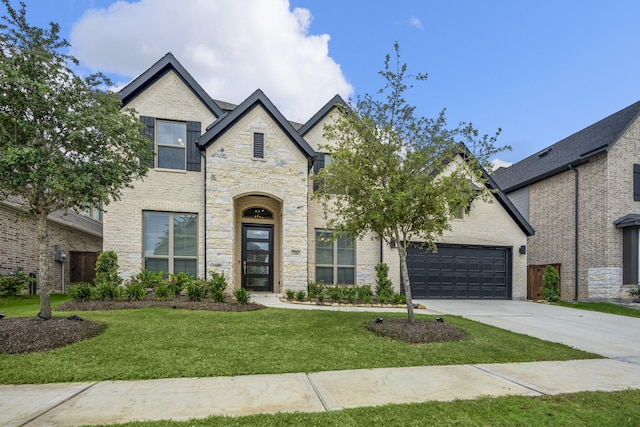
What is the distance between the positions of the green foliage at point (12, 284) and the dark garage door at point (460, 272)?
13.0 m

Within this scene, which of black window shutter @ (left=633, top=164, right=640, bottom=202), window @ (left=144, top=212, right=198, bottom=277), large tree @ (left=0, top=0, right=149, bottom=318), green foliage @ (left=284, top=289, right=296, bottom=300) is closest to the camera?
large tree @ (left=0, top=0, right=149, bottom=318)

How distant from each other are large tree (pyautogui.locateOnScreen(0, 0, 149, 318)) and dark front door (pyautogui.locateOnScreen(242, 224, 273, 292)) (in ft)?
22.1

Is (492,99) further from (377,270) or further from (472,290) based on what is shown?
(377,270)

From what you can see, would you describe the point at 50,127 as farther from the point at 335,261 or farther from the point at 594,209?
the point at 594,209

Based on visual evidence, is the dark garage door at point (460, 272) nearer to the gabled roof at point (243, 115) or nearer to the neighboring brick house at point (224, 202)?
the neighboring brick house at point (224, 202)

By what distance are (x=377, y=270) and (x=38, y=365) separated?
10.2m

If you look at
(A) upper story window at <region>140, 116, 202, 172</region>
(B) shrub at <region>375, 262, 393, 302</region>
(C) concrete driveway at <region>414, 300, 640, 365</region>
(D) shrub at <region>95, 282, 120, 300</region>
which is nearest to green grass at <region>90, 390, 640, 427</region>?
(C) concrete driveway at <region>414, 300, 640, 365</region>

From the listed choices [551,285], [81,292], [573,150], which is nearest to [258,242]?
[81,292]

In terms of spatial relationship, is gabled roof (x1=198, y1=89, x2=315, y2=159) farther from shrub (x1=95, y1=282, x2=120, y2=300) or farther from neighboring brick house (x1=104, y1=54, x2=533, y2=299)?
shrub (x1=95, y1=282, x2=120, y2=300)

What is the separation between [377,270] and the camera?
12867 millimetres

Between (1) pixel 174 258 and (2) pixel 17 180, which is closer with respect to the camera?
(2) pixel 17 180

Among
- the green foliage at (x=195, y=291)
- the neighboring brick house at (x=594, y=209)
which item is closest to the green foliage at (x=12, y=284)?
the green foliage at (x=195, y=291)

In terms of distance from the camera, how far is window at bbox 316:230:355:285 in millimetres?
12867

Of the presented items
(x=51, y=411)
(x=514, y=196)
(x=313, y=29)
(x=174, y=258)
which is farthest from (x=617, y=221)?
(x=51, y=411)
